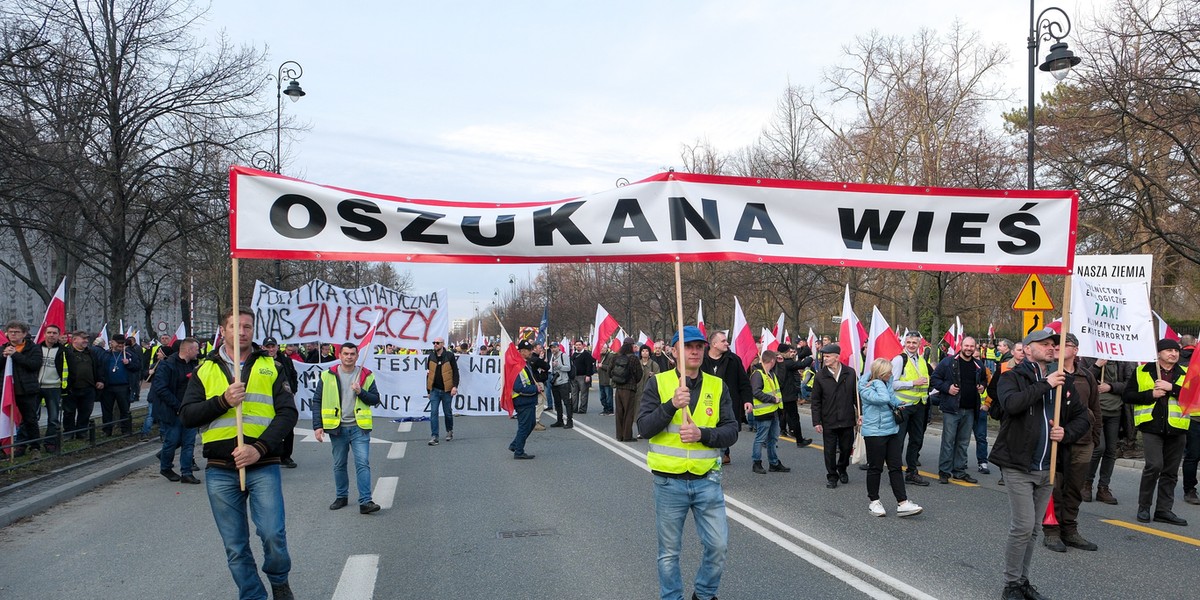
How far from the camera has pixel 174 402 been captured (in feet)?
35.6

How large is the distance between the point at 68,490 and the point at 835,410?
928cm

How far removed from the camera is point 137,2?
1819 centimetres

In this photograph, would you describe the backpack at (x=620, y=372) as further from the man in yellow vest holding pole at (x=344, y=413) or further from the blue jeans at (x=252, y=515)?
the blue jeans at (x=252, y=515)

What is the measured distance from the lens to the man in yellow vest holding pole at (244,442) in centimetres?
518

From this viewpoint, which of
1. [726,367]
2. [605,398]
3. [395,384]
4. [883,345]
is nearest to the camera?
[726,367]

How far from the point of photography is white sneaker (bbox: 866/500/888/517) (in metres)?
8.59

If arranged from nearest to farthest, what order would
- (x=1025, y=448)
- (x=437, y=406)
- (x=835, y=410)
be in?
(x=1025, y=448)
(x=835, y=410)
(x=437, y=406)

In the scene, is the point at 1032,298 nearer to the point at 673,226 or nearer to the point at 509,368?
the point at 509,368

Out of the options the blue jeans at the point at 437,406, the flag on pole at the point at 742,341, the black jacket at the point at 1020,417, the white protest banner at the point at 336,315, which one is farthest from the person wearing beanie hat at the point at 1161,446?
the blue jeans at the point at 437,406

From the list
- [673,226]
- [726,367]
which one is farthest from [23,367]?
[673,226]

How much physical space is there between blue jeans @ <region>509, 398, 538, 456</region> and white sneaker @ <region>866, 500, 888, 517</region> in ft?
18.8

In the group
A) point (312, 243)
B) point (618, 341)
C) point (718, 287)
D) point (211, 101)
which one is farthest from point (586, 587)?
point (718, 287)

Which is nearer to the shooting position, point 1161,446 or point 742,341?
point 1161,446

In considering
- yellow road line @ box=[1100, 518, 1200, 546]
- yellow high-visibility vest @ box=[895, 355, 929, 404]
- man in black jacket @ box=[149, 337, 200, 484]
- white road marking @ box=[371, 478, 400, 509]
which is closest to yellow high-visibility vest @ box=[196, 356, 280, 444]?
white road marking @ box=[371, 478, 400, 509]
